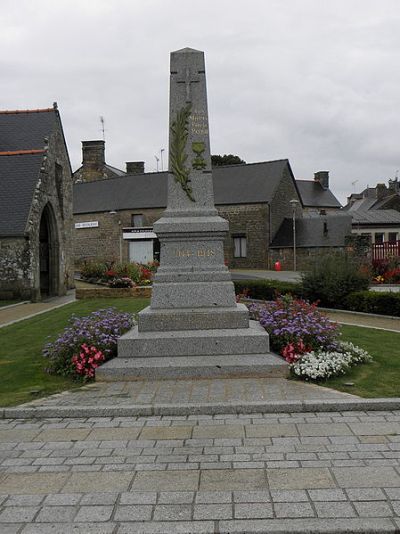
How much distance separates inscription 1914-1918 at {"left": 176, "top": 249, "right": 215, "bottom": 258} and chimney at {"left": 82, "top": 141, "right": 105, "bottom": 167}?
1850 inches

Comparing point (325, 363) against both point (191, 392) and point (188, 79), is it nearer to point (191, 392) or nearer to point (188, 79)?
point (191, 392)

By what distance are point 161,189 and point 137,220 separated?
11.6 feet

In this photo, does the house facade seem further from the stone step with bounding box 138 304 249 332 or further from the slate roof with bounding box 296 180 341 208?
the stone step with bounding box 138 304 249 332

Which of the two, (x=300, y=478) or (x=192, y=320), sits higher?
(x=192, y=320)

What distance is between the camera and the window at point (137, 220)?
42728 mm

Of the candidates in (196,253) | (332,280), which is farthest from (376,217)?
(196,253)

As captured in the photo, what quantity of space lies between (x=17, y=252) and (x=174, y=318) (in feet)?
42.1

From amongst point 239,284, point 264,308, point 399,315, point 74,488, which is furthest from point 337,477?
point 239,284

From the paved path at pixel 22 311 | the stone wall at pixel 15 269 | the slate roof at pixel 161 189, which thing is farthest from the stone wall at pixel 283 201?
the paved path at pixel 22 311

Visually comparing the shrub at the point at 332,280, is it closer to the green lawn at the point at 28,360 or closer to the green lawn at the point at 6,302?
the green lawn at the point at 28,360

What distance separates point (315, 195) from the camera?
2098 inches

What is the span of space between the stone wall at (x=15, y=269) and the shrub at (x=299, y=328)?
12.6 meters

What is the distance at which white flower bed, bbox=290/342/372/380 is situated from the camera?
21.0 feet

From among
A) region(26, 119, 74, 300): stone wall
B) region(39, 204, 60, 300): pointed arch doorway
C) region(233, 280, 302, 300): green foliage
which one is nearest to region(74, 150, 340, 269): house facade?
region(26, 119, 74, 300): stone wall
